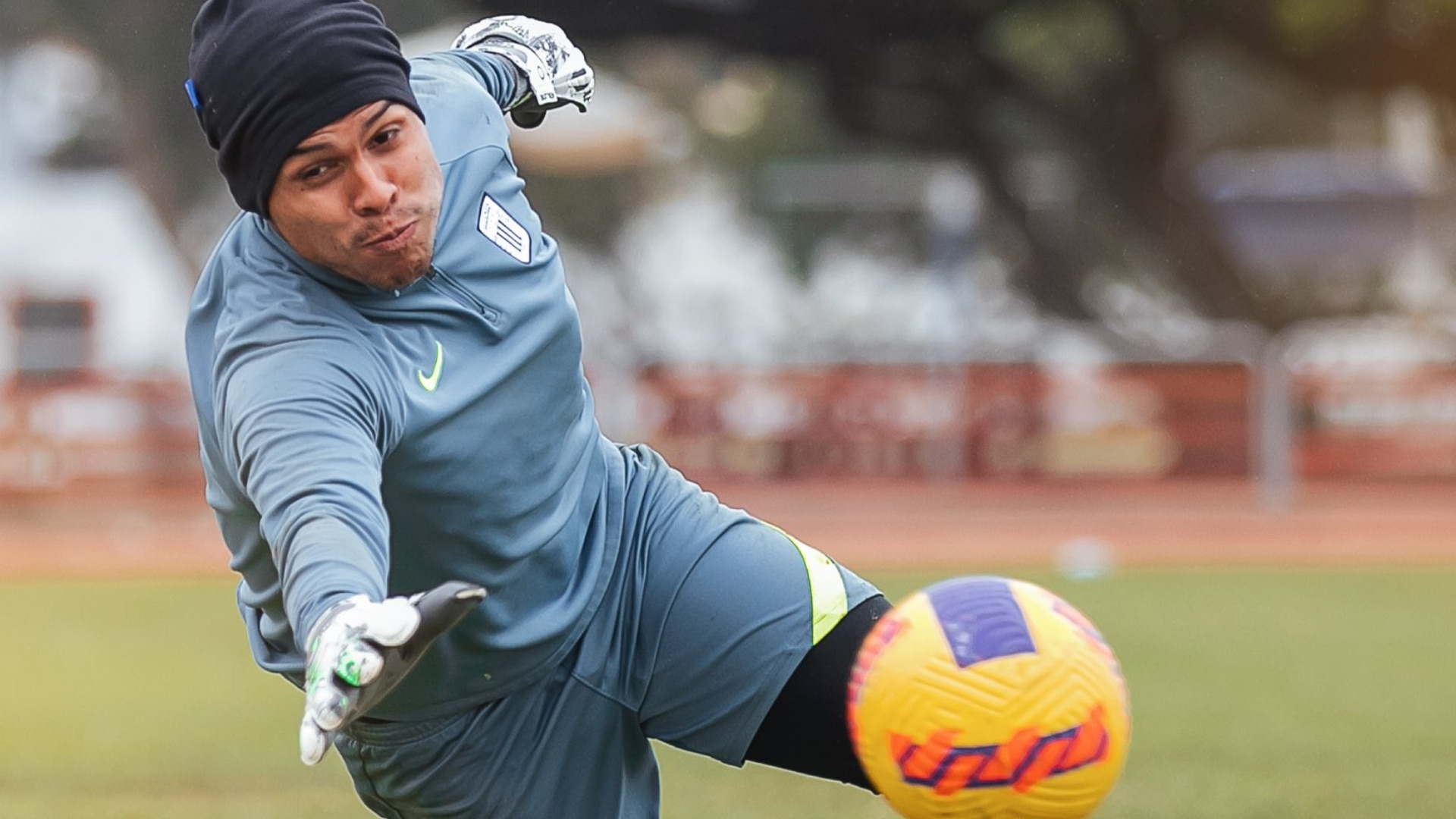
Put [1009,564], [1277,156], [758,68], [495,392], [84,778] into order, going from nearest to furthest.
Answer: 1. [495,392]
2. [84,778]
3. [1009,564]
4. [758,68]
5. [1277,156]

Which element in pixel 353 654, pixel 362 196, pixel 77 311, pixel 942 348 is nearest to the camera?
pixel 353 654

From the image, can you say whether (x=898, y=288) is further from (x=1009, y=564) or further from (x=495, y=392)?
(x=495, y=392)

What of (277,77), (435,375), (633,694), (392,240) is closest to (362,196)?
(392,240)

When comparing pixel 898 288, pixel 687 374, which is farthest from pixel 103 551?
pixel 898 288

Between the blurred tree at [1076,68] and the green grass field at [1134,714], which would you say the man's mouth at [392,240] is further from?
the blurred tree at [1076,68]

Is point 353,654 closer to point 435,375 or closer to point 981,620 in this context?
point 435,375

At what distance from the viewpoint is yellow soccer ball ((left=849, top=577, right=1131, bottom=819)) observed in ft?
9.91

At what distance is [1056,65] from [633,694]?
76.6ft

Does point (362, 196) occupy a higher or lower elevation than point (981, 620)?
higher

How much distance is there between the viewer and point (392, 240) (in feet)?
10.6

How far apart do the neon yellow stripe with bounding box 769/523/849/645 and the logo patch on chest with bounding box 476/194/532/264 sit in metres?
0.79

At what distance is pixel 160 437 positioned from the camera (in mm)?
19219

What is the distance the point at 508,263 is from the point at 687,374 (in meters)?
16.0

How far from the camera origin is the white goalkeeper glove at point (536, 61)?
14.7 feet
